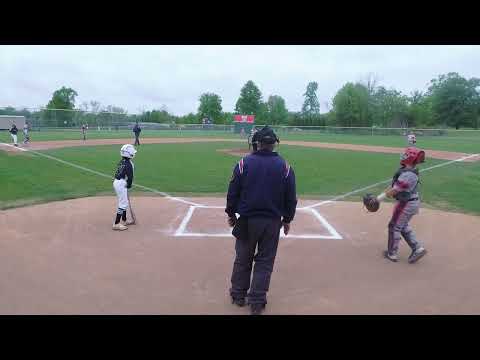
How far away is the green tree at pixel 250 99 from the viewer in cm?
8912

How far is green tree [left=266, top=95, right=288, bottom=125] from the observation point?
9369cm

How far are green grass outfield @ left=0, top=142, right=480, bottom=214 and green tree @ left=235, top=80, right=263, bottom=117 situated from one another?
7122cm

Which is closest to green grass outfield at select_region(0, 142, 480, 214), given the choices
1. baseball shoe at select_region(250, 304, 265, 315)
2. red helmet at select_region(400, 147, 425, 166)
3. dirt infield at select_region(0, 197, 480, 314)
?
dirt infield at select_region(0, 197, 480, 314)

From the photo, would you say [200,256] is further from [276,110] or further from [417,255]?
[276,110]

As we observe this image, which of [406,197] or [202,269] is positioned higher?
[406,197]

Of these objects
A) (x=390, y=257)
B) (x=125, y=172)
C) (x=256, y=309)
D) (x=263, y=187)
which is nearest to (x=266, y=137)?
(x=263, y=187)

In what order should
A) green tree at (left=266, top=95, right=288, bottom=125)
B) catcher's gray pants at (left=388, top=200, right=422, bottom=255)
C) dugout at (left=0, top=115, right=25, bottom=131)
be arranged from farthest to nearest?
green tree at (left=266, top=95, right=288, bottom=125), dugout at (left=0, top=115, right=25, bottom=131), catcher's gray pants at (left=388, top=200, right=422, bottom=255)

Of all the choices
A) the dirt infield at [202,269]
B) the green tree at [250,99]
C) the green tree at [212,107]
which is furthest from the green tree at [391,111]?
the dirt infield at [202,269]

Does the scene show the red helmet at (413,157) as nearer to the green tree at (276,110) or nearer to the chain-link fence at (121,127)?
the chain-link fence at (121,127)

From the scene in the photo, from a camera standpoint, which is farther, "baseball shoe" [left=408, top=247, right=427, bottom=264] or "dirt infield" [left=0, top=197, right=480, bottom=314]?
"baseball shoe" [left=408, top=247, right=427, bottom=264]

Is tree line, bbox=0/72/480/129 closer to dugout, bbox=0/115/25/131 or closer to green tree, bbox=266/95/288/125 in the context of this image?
green tree, bbox=266/95/288/125

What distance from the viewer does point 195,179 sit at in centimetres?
1344

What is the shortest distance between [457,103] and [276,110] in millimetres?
43256

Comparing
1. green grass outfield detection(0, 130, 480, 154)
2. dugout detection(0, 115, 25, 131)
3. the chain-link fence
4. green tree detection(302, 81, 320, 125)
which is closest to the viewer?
green grass outfield detection(0, 130, 480, 154)
